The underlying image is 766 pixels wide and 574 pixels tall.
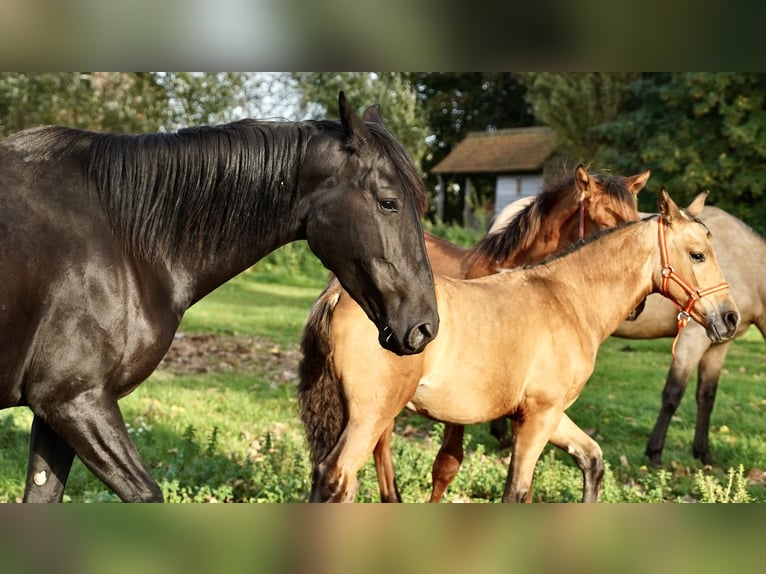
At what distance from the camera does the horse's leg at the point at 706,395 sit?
624 centimetres

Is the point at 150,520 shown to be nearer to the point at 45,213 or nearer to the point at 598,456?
the point at 45,213

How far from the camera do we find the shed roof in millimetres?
30156

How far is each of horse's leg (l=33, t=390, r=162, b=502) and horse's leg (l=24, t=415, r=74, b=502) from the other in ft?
1.33

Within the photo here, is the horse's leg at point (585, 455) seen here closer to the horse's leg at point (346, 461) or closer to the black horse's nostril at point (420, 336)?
the horse's leg at point (346, 461)

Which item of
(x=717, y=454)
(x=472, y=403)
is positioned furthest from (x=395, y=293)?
(x=717, y=454)

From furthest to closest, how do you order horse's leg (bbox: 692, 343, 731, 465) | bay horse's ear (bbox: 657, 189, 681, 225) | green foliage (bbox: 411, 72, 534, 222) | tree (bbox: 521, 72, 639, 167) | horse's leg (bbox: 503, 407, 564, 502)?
green foliage (bbox: 411, 72, 534, 222)
tree (bbox: 521, 72, 639, 167)
horse's leg (bbox: 692, 343, 731, 465)
bay horse's ear (bbox: 657, 189, 681, 225)
horse's leg (bbox: 503, 407, 564, 502)

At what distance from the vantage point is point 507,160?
1223 inches

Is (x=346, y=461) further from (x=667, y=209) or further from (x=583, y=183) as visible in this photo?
(x=583, y=183)

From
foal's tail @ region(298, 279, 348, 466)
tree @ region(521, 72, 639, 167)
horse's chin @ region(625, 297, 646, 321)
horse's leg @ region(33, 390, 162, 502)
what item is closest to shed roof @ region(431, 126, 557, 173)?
tree @ region(521, 72, 639, 167)

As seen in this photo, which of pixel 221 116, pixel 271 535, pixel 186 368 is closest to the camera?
pixel 271 535

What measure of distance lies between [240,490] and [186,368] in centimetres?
443

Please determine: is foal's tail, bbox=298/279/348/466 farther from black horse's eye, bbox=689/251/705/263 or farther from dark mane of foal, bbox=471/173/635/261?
dark mane of foal, bbox=471/173/635/261

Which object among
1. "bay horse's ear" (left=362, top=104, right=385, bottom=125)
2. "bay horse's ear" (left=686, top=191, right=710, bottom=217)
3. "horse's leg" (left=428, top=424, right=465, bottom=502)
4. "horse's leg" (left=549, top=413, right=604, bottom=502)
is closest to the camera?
"bay horse's ear" (left=362, top=104, right=385, bottom=125)
